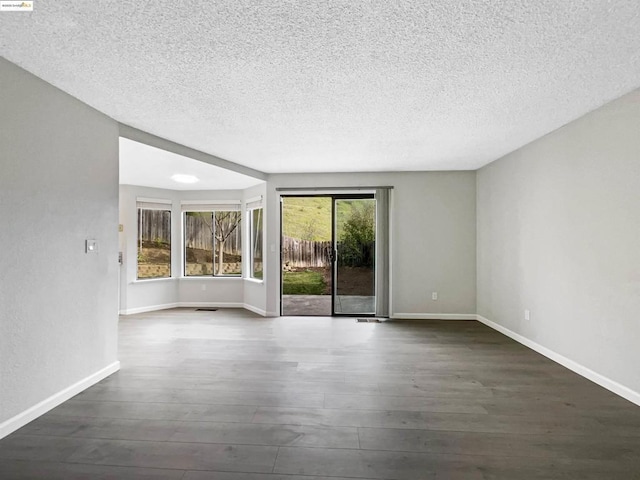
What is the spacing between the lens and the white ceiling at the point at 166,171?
4004 mm

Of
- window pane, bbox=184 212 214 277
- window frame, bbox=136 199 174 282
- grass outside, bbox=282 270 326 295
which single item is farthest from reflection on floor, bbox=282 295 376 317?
window frame, bbox=136 199 174 282

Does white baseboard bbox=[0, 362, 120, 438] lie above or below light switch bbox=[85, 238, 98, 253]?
below

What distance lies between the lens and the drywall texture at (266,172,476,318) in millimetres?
5637

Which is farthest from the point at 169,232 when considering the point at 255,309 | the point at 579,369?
the point at 579,369

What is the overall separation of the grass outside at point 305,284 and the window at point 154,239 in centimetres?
290

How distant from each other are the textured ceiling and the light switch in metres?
1.14

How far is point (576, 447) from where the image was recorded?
6.93ft

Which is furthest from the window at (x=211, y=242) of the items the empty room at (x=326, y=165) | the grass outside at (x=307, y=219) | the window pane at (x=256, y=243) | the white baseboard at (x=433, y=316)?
the white baseboard at (x=433, y=316)

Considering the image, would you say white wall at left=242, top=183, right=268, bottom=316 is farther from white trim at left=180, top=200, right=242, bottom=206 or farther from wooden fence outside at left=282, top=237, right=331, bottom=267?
wooden fence outside at left=282, top=237, right=331, bottom=267

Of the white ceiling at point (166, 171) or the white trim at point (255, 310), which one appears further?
the white trim at point (255, 310)

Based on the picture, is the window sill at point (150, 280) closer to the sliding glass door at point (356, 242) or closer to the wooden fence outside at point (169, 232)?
the wooden fence outside at point (169, 232)

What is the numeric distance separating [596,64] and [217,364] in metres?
3.90

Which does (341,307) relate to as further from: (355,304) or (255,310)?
(255,310)

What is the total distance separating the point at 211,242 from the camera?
6.81m
